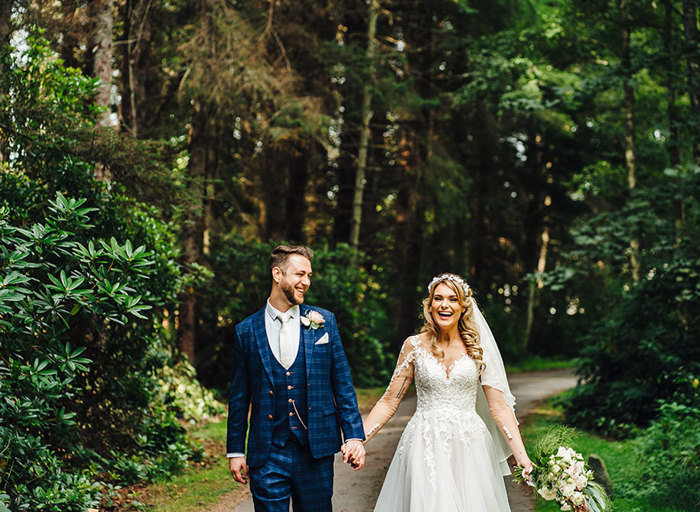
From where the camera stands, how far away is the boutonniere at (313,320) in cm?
454

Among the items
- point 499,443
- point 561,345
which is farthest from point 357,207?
point 561,345

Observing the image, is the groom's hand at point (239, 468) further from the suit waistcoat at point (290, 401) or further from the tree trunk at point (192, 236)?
the tree trunk at point (192, 236)

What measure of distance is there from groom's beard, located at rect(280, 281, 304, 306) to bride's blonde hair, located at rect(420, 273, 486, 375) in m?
1.12

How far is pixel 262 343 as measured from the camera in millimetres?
4477

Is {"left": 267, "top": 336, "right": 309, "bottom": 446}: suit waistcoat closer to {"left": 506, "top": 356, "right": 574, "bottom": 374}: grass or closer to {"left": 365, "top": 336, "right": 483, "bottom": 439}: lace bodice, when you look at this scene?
{"left": 365, "top": 336, "right": 483, "bottom": 439}: lace bodice

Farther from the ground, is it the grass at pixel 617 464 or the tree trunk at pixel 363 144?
the tree trunk at pixel 363 144

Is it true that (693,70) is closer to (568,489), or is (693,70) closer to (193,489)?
(568,489)

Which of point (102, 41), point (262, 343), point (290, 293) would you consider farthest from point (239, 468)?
point (102, 41)

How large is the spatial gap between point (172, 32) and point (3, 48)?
355 inches

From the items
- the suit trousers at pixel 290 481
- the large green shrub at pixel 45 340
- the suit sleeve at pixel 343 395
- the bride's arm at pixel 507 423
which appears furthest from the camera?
the large green shrub at pixel 45 340

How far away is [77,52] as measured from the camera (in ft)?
40.4

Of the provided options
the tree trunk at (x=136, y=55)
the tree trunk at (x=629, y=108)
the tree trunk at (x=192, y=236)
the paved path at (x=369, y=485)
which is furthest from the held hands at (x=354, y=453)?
the tree trunk at (x=192, y=236)

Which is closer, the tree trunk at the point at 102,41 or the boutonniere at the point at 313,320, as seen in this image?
the boutonniere at the point at 313,320

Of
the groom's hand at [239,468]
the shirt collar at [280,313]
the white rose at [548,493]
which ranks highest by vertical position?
the shirt collar at [280,313]
